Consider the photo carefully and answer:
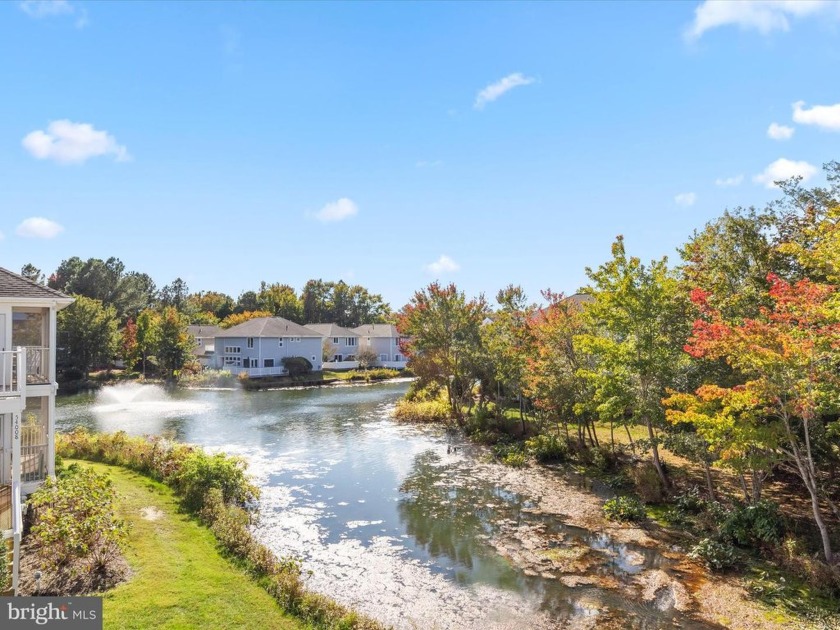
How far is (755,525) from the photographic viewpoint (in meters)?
13.4

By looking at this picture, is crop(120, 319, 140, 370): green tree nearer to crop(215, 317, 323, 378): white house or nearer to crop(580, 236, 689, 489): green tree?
crop(215, 317, 323, 378): white house

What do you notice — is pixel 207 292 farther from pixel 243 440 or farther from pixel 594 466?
pixel 594 466

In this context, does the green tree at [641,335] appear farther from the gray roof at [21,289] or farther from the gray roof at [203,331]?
the gray roof at [203,331]

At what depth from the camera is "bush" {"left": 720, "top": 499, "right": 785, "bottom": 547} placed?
514 inches

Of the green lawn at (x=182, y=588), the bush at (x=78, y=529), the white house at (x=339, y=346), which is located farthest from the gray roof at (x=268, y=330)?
the bush at (x=78, y=529)

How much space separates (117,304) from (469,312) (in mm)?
66168

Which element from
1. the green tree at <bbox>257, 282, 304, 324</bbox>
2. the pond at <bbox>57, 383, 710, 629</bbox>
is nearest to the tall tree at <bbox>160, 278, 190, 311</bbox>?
the green tree at <bbox>257, 282, 304, 324</bbox>

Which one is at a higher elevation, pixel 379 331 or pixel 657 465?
pixel 379 331

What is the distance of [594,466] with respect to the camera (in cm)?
2184

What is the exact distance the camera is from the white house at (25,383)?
12.0 m

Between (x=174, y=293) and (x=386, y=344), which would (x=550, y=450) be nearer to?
Answer: (x=386, y=344)

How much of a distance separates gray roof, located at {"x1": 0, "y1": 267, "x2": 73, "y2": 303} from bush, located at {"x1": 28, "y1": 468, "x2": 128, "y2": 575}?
5.06 metres

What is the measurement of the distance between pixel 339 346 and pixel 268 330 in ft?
51.0

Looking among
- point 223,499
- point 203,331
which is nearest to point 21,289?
point 223,499
